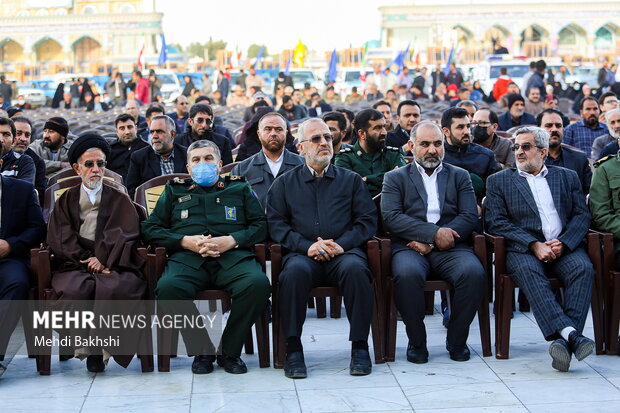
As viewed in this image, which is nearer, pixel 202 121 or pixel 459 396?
pixel 459 396

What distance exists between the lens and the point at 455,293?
217 inches

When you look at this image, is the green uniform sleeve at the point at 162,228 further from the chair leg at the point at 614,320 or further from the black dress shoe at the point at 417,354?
the chair leg at the point at 614,320

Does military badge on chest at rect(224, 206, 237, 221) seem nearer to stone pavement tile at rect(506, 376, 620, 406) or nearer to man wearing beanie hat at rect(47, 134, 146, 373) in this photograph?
man wearing beanie hat at rect(47, 134, 146, 373)

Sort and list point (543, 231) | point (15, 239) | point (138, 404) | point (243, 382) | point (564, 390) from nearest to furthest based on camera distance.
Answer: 1. point (138, 404)
2. point (564, 390)
3. point (243, 382)
4. point (15, 239)
5. point (543, 231)

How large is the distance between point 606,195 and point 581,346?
45.7 inches

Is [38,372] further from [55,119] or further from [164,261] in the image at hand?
[55,119]

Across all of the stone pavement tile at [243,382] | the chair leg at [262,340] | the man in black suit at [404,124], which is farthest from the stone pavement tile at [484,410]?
the man in black suit at [404,124]

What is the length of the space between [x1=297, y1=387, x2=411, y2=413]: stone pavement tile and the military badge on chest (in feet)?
3.80

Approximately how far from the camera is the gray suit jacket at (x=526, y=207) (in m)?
5.73

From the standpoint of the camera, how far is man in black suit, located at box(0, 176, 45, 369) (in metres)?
5.35

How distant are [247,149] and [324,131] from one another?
2.84 meters

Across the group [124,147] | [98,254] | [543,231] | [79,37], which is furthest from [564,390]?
[79,37]

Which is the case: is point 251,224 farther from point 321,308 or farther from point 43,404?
point 43,404

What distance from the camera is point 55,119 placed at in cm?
858
